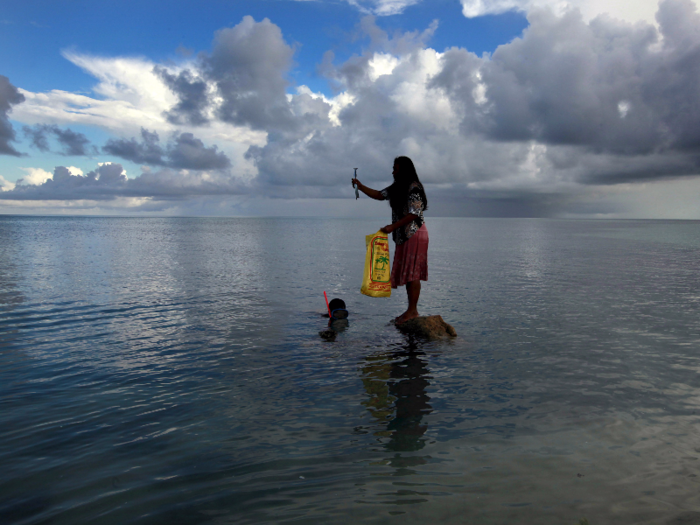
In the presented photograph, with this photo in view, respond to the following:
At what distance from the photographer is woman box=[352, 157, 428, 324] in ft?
29.3

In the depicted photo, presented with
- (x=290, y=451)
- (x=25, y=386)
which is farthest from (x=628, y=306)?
(x=25, y=386)

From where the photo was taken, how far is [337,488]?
3637mm

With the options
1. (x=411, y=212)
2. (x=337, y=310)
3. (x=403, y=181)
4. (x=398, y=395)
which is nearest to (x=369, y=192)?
(x=403, y=181)

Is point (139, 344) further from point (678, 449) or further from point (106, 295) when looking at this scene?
point (678, 449)

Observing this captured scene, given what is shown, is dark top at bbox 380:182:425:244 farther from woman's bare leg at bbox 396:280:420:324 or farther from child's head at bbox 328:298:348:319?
child's head at bbox 328:298:348:319

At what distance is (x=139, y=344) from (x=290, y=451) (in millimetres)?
5454

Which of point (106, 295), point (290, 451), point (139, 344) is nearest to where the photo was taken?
point (290, 451)

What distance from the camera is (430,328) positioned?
891 cm

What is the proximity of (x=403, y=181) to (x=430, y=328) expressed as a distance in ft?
10.4

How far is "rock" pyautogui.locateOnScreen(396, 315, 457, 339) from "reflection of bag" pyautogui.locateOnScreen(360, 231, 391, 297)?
0.89 m

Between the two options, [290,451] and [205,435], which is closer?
[290,451]

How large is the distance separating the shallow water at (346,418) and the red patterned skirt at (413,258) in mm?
1397

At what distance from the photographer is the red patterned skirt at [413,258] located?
9.16 m

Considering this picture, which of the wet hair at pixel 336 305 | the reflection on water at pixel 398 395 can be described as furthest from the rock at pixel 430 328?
the wet hair at pixel 336 305
